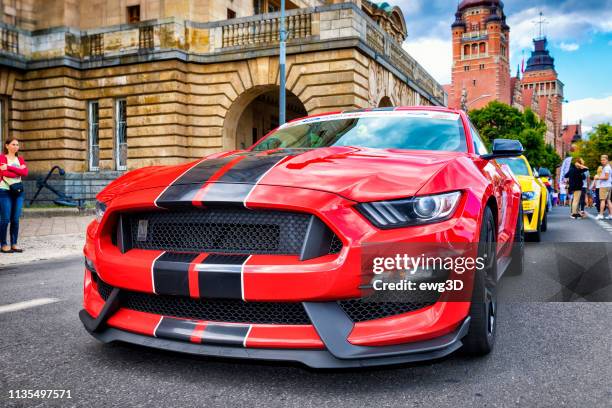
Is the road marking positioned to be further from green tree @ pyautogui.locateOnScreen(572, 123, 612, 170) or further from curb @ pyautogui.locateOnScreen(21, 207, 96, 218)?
green tree @ pyautogui.locateOnScreen(572, 123, 612, 170)

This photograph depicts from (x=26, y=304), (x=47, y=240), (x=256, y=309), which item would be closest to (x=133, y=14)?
(x=47, y=240)

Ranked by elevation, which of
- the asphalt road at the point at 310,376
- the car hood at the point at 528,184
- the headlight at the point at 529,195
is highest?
the car hood at the point at 528,184

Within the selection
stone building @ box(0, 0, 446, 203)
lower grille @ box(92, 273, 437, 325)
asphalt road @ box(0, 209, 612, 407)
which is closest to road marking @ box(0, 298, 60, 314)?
asphalt road @ box(0, 209, 612, 407)

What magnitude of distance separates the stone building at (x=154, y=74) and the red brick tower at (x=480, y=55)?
87.9 metres

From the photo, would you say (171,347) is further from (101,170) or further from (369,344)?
(101,170)

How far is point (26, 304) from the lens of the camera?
4625 mm

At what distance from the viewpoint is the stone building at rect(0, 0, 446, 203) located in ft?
67.8

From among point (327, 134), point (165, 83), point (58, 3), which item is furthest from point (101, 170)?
point (327, 134)

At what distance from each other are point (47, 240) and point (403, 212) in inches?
383

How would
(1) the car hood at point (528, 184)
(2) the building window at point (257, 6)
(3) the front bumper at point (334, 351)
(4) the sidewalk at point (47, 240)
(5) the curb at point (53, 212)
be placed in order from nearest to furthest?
(3) the front bumper at point (334, 351)
(4) the sidewalk at point (47, 240)
(1) the car hood at point (528, 184)
(5) the curb at point (53, 212)
(2) the building window at point (257, 6)

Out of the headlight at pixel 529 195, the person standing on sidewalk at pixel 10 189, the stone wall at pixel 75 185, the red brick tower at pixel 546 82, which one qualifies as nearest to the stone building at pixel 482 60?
the red brick tower at pixel 546 82

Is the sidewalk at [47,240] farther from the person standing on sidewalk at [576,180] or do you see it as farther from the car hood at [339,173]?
the person standing on sidewalk at [576,180]

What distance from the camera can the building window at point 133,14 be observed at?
24.2 m

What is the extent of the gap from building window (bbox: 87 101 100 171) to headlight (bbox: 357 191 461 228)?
2327cm
